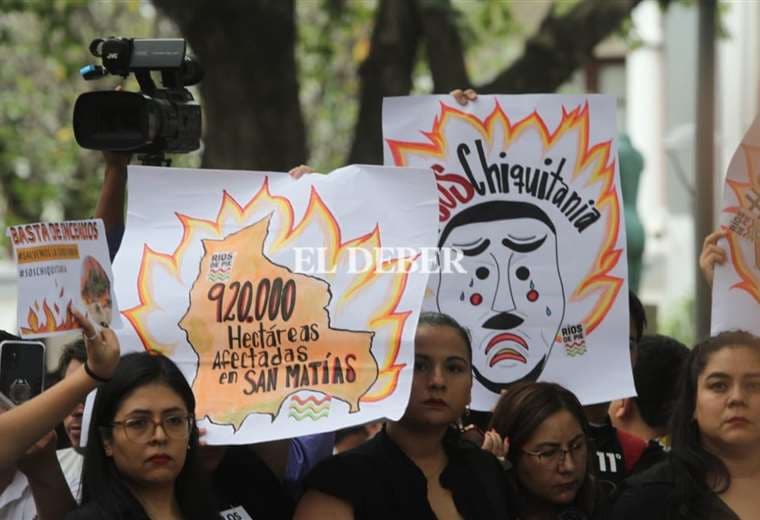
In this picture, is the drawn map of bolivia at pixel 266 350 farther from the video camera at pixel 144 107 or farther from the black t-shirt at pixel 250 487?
the video camera at pixel 144 107

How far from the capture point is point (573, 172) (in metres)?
5.66

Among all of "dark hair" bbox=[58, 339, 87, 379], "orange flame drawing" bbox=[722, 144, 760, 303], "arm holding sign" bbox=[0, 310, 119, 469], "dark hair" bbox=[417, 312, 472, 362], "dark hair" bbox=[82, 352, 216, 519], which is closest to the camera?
"arm holding sign" bbox=[0, 310, 119, 469]

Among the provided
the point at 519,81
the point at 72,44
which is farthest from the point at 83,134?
the point at 72,44

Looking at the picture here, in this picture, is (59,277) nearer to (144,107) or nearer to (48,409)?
(48,409)

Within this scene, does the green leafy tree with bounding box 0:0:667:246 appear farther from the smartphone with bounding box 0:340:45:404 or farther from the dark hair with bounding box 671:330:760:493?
the dark hair with bounding box 671:330:760:493

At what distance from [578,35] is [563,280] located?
613 centimetres

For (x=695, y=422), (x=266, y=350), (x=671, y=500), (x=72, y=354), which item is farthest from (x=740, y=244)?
(x=72, y=354)

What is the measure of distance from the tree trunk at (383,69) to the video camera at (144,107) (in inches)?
224

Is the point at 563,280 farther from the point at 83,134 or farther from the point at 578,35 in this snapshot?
the point at 578,35

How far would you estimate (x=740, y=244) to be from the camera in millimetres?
5211

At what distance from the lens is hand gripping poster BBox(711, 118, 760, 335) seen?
5160 millimetres

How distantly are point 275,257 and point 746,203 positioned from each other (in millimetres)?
1378

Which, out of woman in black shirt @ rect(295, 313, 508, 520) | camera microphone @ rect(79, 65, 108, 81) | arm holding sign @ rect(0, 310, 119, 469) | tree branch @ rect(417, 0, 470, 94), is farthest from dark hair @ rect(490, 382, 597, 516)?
tree branch @ rect(417, 0, 470, 94)

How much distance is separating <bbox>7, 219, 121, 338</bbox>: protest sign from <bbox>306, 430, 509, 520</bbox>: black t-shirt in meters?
0.72
